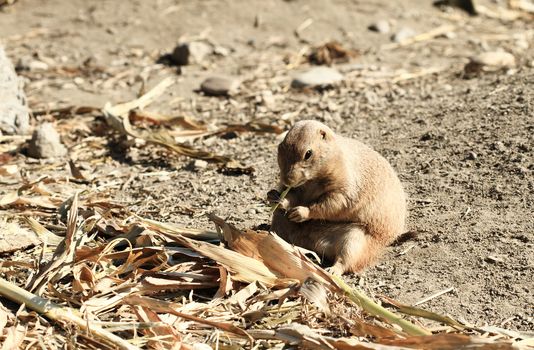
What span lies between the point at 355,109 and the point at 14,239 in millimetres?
3884

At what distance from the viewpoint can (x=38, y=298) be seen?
14.9ft

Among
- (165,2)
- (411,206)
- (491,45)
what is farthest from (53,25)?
(411,206)

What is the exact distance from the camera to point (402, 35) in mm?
10945

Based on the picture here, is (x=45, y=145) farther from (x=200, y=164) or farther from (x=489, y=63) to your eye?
(x=489, y=63)

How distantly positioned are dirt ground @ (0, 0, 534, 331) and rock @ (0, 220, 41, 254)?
911 millimetres

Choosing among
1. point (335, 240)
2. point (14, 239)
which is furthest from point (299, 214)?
point (14, 239)

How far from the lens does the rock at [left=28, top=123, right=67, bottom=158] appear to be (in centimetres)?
757

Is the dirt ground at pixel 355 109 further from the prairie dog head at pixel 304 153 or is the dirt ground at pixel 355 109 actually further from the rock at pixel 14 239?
the rock at pixel 14 239

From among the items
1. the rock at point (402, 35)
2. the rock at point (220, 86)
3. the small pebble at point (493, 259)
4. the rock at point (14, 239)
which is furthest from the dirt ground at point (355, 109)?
the rock at point (14, 239)

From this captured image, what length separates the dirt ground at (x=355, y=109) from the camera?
524 cm

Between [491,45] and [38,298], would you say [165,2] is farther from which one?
[38,298]

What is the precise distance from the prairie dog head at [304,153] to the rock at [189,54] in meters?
5.24

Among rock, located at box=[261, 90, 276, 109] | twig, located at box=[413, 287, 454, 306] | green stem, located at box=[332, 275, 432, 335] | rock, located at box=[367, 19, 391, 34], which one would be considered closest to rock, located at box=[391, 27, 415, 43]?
rock, located at box=[367, 19, 391, 34]

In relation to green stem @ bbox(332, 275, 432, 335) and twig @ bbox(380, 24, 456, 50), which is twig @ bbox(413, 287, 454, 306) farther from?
twig @ bbox(380, 24, 456, 50)
